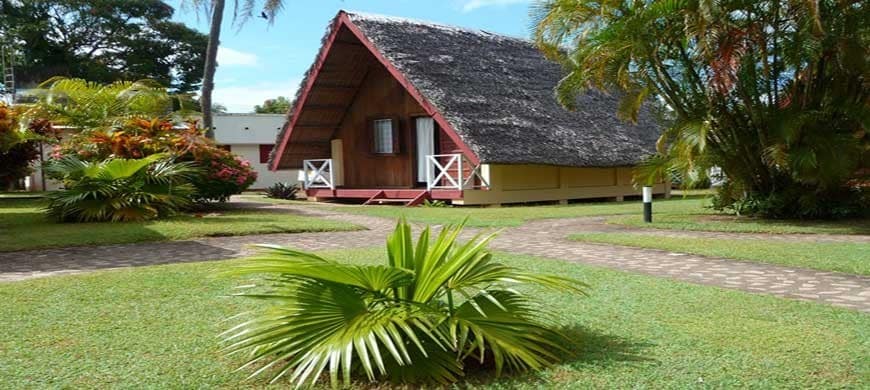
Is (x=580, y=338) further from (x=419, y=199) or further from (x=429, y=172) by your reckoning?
(x=429, y=172)

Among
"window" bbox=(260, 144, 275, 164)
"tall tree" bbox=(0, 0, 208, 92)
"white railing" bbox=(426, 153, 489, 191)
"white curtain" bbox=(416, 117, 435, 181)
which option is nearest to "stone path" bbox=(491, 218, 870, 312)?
"white railing" bbox=(426, 153, 489, 191)

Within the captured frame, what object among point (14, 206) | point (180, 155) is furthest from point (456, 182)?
point (14, 206)

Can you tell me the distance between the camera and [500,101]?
17.0 metres

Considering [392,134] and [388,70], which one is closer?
[388,70]

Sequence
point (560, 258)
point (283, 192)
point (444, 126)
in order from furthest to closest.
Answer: point (283, 192) < point (444, 126) < point (560, 258)

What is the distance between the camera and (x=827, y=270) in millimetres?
6312

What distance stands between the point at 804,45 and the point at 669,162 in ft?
8.16

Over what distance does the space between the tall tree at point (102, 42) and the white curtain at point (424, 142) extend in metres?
21.9

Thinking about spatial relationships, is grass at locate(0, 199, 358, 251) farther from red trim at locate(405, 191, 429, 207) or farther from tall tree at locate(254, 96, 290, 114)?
tall tree at locate(254, 96, 290, 114)

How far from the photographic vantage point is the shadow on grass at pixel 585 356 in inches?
128

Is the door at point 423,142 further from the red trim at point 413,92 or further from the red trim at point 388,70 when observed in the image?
the red trim at point 413,92

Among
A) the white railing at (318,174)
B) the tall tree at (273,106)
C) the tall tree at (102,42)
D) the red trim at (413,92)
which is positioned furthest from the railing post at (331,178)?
the tall tree at (273,106)

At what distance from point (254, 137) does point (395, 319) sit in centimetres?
2768

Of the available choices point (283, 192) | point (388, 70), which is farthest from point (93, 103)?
point (283, 192)
